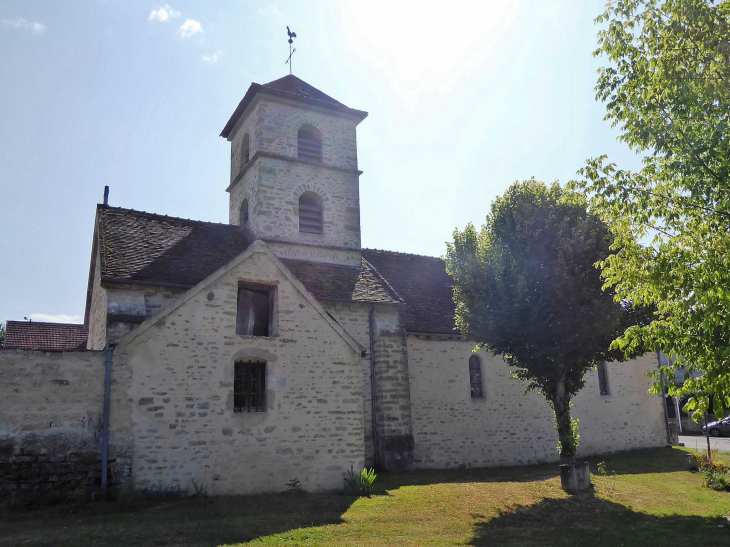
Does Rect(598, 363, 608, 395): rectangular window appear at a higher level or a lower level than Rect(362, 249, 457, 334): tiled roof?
lower

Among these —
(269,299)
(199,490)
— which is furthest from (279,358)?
(199,490)

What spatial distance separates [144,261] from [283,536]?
8.88 metres

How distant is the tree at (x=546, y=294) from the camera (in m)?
13.3

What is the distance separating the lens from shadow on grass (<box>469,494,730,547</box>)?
9.47 meters

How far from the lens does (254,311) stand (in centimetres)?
1335

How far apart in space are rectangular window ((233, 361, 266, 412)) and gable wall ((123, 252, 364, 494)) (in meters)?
0.21

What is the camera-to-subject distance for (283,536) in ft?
28.6

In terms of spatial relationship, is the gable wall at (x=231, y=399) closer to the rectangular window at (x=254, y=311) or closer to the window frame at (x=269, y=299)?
the window frame at (x=269, y=299)

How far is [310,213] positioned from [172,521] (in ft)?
39.9

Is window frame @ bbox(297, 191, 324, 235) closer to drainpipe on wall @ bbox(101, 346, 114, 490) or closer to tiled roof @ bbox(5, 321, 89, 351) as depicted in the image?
drainpipe on wall @ bbox(101, 346, 114, 490)

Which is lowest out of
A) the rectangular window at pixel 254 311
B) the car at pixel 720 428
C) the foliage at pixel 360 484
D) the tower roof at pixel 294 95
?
the car at pixel 720 428

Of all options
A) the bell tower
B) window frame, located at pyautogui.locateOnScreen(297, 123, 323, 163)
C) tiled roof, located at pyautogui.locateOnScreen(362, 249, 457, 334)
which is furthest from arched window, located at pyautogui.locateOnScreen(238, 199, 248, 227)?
tiled roof, located at pyautogui.locateOnScreen(362, 249, 457, 334)

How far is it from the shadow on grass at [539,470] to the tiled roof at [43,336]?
1454 centimetres

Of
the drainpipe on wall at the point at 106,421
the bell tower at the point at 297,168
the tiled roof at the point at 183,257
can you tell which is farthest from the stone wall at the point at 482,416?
the drainpipe on wall at the point at 106,421
